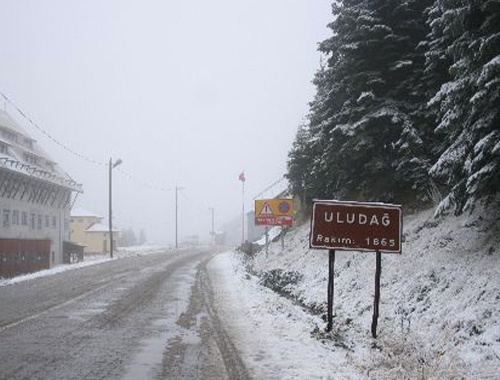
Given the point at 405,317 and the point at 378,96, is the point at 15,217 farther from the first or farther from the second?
the point at 405,317

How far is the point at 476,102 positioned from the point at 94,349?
26.4ft

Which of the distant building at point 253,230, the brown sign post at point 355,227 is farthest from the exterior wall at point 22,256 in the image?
the distant building at point 253,230

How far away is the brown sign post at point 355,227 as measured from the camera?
433 inches

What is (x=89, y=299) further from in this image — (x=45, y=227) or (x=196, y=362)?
(x=45, y=227)

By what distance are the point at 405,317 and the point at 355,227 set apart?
194 cm

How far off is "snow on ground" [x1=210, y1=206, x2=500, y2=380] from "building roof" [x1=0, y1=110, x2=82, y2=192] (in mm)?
28750

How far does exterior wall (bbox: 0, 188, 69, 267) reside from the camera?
40.3 meters

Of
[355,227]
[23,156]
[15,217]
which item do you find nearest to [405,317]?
[355,227]

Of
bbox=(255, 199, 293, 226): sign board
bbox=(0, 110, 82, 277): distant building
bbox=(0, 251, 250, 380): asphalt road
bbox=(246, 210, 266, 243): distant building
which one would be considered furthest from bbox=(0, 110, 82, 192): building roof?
bbox=(246, 210, 266, 243): distant building

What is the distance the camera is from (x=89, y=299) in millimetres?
17844

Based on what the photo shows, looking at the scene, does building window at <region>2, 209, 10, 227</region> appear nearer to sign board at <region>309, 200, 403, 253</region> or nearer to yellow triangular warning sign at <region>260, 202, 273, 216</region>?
yellow triangular warning sign at <region>260, 202, 273, 216</region>

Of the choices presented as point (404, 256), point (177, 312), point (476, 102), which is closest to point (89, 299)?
point (177, 312)

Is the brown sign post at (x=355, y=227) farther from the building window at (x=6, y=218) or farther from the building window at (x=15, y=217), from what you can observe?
the building window at (x=15, y=217)

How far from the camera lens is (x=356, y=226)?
36.6 feet
